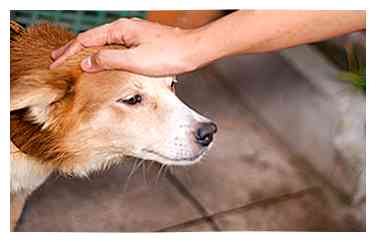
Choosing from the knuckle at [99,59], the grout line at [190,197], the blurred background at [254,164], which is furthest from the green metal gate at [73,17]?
the grout line at [190,197]

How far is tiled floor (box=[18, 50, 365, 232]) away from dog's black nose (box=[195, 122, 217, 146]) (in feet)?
0.35

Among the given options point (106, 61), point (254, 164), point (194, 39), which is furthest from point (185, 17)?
point (254, 164)

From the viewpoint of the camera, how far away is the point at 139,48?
3.92 ft

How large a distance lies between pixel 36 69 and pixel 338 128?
507 mm

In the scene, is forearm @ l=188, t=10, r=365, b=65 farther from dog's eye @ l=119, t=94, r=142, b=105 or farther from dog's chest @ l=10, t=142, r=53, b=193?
dog's chest @ l=10, t=142, r=53, b=193

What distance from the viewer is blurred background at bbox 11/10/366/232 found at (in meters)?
1.29

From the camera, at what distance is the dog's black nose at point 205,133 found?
3.95 feet

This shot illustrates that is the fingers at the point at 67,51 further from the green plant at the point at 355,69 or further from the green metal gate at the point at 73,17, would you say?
the green plant at the point at 355,69

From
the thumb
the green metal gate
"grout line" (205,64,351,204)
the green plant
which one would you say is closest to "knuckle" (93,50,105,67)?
the thumb

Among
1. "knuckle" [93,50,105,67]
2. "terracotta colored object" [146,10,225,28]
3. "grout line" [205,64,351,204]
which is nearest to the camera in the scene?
"knuckle" [93,50,105,67]

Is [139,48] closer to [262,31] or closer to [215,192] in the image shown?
[262,31]

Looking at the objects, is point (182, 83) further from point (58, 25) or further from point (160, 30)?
point (58, 25)

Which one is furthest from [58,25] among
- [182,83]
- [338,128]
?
[338,128]
